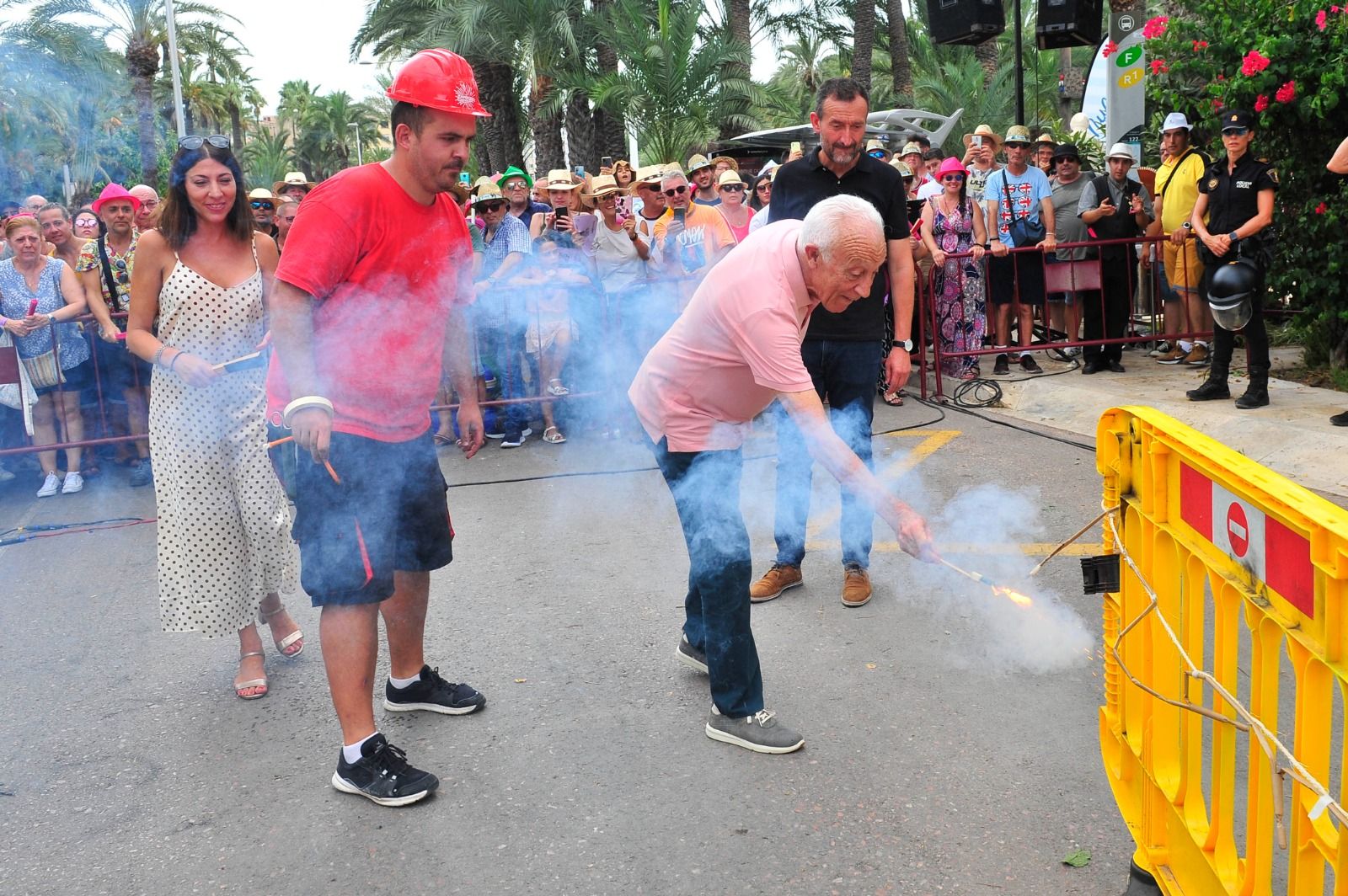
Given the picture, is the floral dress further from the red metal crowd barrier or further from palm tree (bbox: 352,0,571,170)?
palm tree (bbox: 352,0,571,170)

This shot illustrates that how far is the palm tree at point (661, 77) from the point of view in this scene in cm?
1900

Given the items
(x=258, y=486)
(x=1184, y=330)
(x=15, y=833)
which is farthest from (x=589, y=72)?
(x=15, y=833)

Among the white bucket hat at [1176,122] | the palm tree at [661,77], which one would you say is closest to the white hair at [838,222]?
the white bucket hat at [1176,122]

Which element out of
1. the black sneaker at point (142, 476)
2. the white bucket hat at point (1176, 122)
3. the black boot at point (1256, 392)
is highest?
the white bucket hat at point (1176, 122)

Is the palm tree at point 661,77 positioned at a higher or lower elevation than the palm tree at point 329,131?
lower

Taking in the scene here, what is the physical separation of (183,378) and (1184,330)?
8.04m

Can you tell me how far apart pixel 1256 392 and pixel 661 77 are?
1361 centimetres

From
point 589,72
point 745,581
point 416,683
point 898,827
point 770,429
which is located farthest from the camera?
point 589,72

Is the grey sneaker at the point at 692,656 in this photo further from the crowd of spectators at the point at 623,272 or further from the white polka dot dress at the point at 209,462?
the crowd of spectators at the point at 623,272

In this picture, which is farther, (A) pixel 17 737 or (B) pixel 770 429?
(B) pixel 770 429

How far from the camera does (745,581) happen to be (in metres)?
3.58

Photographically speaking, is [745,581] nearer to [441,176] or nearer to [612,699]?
[612,699]

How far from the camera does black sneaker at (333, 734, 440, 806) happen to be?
3.35 metres

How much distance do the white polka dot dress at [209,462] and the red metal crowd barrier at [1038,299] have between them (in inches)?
223
